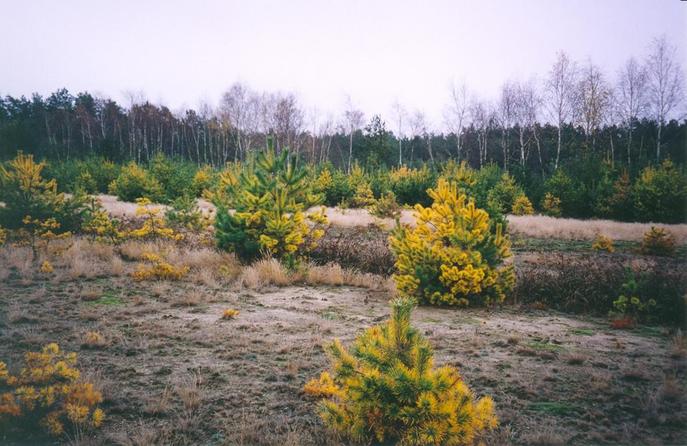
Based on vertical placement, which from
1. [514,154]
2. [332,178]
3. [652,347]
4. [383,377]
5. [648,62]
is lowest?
[652,347]

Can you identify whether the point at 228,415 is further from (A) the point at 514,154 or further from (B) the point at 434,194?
(A) the point at 514,154

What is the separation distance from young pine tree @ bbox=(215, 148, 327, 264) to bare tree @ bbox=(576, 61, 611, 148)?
29.8 m

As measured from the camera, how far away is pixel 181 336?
18.0 ft

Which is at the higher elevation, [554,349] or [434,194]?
[434,194]

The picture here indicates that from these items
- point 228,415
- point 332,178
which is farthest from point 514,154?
point 228,415

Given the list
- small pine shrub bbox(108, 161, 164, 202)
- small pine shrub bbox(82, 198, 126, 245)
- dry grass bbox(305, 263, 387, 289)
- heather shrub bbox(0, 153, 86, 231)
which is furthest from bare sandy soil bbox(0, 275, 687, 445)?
small pine shrub bbox(108, 161, 164, 202)

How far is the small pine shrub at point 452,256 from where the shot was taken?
6.94 metres

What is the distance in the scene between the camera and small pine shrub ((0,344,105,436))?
325 centimetres

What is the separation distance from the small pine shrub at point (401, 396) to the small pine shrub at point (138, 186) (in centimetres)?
2140

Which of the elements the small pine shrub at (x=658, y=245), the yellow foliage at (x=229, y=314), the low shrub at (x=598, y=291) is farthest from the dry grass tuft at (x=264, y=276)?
the small pine shrub at (x=658, y=245)

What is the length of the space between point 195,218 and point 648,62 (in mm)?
32689

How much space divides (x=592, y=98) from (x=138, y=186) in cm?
3235

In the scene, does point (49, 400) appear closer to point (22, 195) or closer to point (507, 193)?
point (22, 195)

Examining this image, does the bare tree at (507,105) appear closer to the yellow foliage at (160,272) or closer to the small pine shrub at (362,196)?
the small pine shrub at (362,196)
